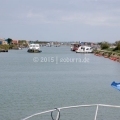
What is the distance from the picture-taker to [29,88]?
2019cm

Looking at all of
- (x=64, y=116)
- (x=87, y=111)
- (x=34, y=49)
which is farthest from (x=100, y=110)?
(x=34, y=49)

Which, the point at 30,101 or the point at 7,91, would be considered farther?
the point at 7,91

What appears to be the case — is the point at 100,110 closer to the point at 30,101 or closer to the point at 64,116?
the point at 64,116

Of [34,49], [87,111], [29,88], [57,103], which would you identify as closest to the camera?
[87,111]

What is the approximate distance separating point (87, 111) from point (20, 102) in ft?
11.1

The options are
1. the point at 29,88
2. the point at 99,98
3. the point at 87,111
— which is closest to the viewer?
the point at 87,111

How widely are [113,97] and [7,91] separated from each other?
17.8 ft

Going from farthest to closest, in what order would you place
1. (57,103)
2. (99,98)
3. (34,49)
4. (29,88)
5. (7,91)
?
(34,49)
(29,88)
(7,91)
(99,98)
(57,103)

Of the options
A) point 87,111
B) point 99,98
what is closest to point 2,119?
point 87,111

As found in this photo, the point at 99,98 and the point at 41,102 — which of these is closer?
the point at 41,102

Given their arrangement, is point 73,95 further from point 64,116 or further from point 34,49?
point 34,49

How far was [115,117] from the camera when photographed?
12617mm

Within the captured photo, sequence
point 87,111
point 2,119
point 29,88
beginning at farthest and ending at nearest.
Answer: point 29,88 < point 87,111 < point 2,119

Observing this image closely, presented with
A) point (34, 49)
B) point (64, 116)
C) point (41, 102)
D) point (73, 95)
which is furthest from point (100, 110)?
point (34, 49)
